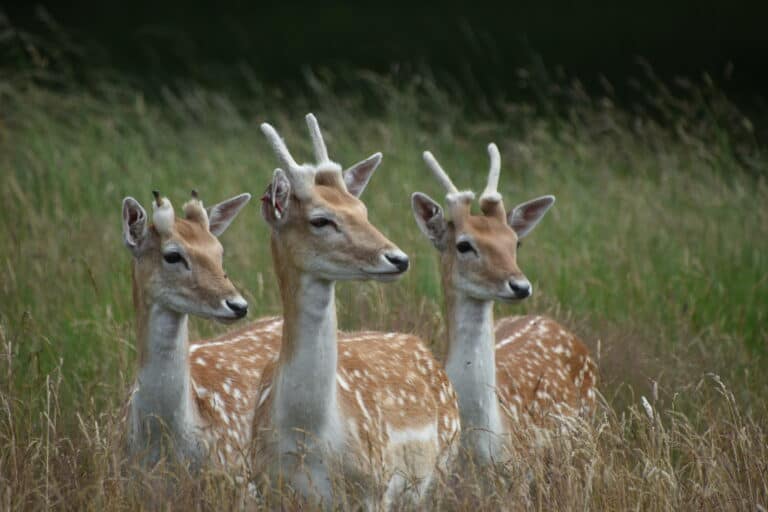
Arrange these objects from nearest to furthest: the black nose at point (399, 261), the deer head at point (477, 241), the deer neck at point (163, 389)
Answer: the black nose at point (399, 261), the deer neck at point (163, 389), the deer head at point (477, 241)

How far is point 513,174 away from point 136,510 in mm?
6440

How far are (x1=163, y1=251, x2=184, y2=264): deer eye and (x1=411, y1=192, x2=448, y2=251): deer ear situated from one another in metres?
1.17

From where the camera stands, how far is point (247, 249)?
299 inches

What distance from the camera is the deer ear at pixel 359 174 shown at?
5074mm

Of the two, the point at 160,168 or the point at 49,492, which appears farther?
the point at 160,168

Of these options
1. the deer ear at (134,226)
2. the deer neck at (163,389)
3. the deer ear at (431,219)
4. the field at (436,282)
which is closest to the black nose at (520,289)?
the deer ear at (431,219)

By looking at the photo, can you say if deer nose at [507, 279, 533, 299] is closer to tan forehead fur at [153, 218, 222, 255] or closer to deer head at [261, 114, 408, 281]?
deer head at [261, 114, 408, 281]

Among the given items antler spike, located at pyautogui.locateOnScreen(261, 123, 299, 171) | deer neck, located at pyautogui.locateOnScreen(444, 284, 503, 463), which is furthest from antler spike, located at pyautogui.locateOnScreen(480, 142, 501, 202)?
antler spike, located at pyautogui.locateOnScreen(261, 123, 299, 171)

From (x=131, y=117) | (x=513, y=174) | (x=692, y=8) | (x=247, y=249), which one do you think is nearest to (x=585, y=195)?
(x=513, y=174)

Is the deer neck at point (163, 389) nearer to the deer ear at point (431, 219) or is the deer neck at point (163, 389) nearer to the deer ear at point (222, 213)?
the deer ear at point (222, 213)

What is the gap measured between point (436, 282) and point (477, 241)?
1.50 meters

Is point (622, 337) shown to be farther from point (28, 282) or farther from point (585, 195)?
point (28, 282)

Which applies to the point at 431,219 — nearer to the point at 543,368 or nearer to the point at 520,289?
the point at 520,289

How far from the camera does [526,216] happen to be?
6.08m
